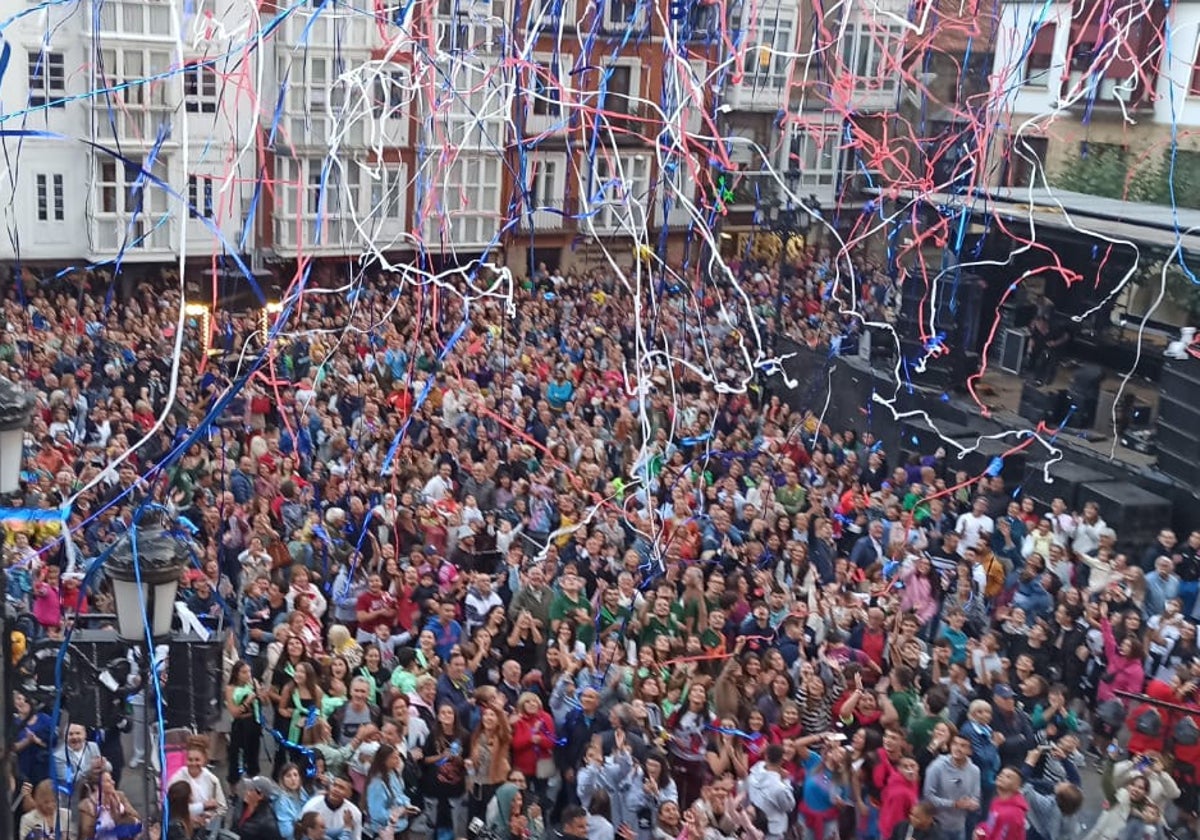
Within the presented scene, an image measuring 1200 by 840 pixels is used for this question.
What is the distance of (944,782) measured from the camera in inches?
297

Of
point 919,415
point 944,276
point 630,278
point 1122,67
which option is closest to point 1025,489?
point 919,415

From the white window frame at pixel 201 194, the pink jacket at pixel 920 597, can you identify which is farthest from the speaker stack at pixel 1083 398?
the white window frame at pixel 201 194

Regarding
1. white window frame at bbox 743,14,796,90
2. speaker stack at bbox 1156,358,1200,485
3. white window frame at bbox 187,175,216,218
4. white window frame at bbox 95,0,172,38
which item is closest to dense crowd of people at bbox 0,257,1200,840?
speaker stack at bbox 1156,358,1200,485

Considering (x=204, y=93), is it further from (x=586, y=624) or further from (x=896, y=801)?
(x=896, y=801)

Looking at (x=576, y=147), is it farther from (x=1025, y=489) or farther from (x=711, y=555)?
(x=711, y=555)

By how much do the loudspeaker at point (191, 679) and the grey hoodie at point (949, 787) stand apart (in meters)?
3.65

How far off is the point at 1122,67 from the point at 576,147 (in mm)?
10487

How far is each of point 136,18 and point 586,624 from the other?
19342 millimetres

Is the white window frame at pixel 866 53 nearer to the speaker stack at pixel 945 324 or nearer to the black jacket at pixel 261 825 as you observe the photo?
the speaker stack at pixel 945 324

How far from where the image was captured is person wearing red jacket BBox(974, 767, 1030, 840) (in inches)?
281

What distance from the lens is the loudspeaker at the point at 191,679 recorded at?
21.5ft

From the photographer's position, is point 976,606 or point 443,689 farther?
point 976,606

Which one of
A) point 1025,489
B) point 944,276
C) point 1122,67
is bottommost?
point 1025,489

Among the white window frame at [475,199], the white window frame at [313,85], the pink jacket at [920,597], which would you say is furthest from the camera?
the white window frame at [475,199]
